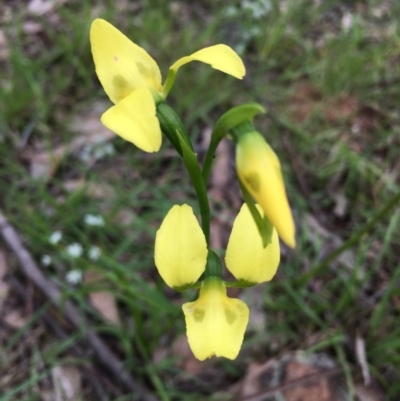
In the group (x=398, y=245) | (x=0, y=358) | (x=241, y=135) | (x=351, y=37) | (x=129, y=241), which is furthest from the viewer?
(x=351, y=37)

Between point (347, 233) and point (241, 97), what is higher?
point (241, 97)

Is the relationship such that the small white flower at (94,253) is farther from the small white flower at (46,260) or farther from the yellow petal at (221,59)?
the yellow petal at (221,59)

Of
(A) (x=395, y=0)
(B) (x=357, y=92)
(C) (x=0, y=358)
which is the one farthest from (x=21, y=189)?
(A) (x=395, y=0)

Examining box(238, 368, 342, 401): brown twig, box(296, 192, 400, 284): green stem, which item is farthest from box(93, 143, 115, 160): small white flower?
box(238, 368, 342, 401): brown twig

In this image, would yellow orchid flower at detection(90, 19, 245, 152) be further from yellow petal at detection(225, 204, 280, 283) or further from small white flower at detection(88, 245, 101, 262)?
small white flower at detection(88, 245, 101, 262)

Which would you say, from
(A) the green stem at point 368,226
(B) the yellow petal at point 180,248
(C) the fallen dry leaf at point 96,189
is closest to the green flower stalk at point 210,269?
(B) the yellow petal at point 180,248

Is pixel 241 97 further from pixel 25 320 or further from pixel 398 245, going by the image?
pixel 25 320
